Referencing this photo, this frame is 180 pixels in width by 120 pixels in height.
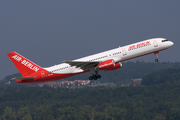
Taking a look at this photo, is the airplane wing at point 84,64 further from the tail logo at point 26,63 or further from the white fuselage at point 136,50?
the tail logo at point 26,63

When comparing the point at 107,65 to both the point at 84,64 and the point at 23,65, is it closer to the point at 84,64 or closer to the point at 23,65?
the point at 84,64

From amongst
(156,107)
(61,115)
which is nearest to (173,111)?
(156,107)

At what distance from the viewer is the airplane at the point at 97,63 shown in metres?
55.4

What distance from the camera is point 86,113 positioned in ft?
610

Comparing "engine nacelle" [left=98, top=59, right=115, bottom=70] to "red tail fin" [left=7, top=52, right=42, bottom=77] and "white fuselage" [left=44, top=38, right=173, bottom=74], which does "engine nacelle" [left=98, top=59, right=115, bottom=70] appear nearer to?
"white fuselage" [left=44, top=38, right=173, bottom=74]

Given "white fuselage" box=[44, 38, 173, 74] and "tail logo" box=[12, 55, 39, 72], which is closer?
"white fuselage" box=[44, 38, 173, 74]

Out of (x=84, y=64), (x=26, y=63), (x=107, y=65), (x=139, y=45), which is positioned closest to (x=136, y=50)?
(x=139, y=45)

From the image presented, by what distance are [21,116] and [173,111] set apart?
9424 centimetres

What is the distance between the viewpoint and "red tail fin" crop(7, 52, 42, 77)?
61062 mm

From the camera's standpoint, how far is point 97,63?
183ft

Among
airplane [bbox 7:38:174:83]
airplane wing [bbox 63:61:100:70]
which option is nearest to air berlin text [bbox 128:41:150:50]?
airplane [bbox 7:38:174:83]

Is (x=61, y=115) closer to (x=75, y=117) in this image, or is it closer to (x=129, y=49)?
(x=75, y=117)

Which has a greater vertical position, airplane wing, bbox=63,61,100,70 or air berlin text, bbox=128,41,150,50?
air berlin text, bbox=128,41,150,50

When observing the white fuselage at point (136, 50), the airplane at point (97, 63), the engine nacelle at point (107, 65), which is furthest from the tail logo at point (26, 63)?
the engine nacelle at point (107, 65)
